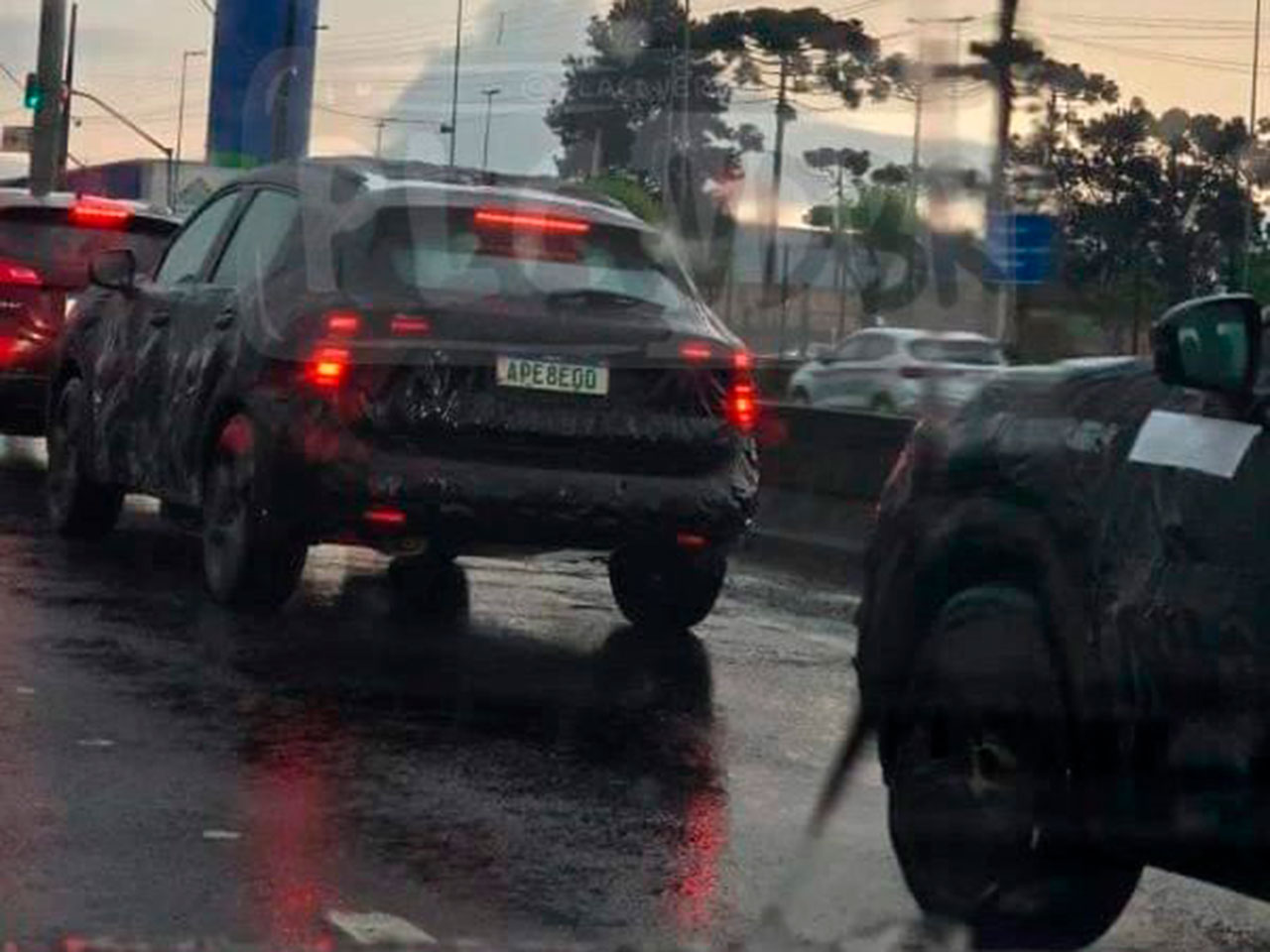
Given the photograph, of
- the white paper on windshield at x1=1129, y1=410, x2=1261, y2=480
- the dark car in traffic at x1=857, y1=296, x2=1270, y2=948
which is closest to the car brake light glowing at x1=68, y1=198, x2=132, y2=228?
the dark car in traffic at x1=857, y1=296, x2=1270, y2=948

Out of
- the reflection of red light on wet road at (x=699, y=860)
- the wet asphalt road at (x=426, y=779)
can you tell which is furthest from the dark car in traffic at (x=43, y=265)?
the reflection of red light on wet road at (x=699, y=860)

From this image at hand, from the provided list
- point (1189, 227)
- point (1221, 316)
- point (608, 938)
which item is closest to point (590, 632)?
point (1189, 227)

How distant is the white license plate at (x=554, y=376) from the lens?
9.30 metres

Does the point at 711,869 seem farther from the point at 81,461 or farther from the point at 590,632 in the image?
the point at 81,461

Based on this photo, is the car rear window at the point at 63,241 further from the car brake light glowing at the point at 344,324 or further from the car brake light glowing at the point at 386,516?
the car brake light glowing at the point at 386,516

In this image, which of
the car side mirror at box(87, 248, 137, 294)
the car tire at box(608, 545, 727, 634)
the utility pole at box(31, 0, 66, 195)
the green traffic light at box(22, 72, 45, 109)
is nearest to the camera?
the car tire at box(608, 545, 727, 634)

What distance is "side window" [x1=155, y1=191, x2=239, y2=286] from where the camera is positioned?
35.7 ft

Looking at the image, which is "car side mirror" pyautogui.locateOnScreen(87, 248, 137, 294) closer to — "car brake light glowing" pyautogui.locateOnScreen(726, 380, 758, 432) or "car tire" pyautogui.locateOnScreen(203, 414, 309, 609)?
"car tire" pyautogui.locateOnScreen(203, 414, 309, 609)

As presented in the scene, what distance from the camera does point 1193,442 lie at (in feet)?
16.2

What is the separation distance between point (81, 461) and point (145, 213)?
3870mm

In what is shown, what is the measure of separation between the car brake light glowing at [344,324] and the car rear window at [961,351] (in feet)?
6.44

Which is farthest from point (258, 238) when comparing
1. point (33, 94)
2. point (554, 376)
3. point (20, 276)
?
point (33, 94)

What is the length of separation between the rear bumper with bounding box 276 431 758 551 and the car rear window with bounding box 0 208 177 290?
632cm

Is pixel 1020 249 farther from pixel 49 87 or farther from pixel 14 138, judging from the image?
pixel 14 138
